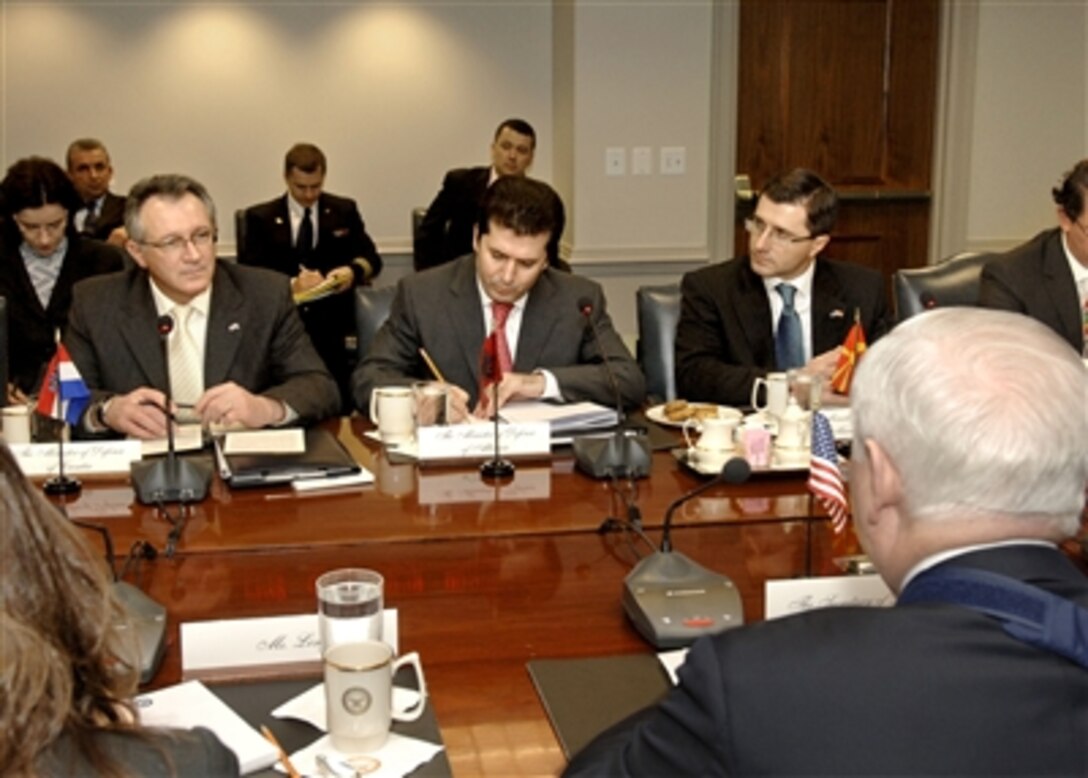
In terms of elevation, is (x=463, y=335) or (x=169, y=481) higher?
(x=463, y=335)

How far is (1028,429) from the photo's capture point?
1.23m

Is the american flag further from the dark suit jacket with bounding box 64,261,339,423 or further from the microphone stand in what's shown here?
the dark suit jacket with bounding box 64,261,339,423

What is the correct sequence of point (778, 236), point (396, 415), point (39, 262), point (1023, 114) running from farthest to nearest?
point (1023, 114) < point (39, 262) < point (778, 236) < point (396, 415)

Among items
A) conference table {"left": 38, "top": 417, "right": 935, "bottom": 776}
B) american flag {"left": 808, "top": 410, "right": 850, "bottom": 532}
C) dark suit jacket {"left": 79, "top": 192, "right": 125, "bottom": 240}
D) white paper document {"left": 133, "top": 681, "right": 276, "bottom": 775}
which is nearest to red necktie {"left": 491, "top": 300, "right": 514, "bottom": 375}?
conference table {"left": 38, "top": 417, "right": 935, "bottom": 776}

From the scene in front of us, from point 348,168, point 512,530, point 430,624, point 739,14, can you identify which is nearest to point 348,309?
point 348,168

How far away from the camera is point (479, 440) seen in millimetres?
2795

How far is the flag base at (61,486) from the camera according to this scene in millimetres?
2598

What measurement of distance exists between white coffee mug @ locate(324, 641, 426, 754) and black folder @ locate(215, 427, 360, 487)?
43.6 inches

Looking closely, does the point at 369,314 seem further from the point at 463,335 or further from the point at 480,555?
the point at 480,555

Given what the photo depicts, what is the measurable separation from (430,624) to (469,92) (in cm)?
509

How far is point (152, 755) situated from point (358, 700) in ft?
1.71

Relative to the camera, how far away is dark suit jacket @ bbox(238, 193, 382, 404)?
570 cm

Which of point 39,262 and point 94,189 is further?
point 94,189

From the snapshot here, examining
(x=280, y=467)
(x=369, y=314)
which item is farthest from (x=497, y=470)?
(x=369, y=314)
